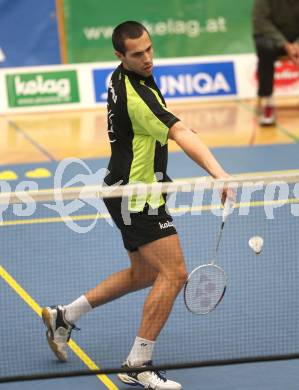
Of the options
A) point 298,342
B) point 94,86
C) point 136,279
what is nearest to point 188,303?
point 136,279

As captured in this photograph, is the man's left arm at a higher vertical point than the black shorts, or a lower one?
higher

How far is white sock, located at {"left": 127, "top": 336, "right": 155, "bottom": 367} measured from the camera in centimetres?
571

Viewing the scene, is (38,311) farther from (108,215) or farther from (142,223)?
(108,215)

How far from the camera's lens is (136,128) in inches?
221

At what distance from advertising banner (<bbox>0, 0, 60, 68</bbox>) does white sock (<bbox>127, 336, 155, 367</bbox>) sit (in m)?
9.71

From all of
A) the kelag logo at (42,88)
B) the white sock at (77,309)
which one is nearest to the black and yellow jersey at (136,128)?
the white sock at (77,309)

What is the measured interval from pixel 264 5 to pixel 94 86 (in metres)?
2.89

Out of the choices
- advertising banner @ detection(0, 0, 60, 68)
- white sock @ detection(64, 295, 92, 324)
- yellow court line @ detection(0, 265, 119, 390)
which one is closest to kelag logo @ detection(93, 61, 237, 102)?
advertising banner @ detection(0, 0, 60, 68)

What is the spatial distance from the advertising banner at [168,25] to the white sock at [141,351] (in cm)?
996

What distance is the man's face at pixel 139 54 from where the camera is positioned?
5484 millimetres

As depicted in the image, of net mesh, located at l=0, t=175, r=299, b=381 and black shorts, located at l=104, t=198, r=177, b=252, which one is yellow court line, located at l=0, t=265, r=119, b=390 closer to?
net mesh, located at l=0, t=175, r=299, b=381

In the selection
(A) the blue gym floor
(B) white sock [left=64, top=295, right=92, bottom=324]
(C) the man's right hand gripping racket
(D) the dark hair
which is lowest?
(A) the blue gym floor

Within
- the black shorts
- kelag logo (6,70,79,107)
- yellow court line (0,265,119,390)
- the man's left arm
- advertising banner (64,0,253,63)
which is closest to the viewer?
the man's left arm

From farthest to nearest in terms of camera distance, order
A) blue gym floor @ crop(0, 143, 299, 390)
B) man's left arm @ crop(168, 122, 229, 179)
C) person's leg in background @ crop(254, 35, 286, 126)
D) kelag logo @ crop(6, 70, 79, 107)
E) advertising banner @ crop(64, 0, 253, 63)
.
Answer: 1. advertising banner @ crop(64, 0, 253, 63)
2. kelag logo @ crop(6, 70, 79, 107)
3. person's leg in background @ crop(254, 35, 286, 126)
4. blue gym floor @ crop(0, 143, 299, 390)
5. man's left arm @ crop(168, 122, 229, 179)
